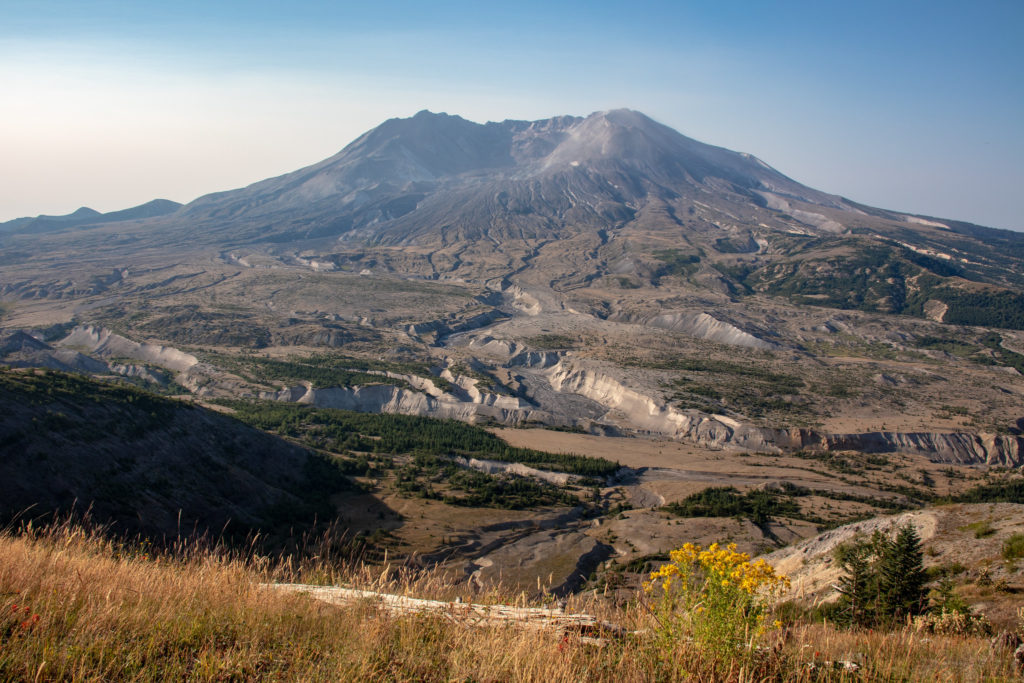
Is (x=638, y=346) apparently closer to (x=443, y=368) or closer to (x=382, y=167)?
(x=443, y=368)

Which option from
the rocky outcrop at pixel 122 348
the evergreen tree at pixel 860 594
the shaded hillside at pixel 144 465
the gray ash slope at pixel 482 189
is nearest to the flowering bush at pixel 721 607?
the evergreen tree at pixel 860 594

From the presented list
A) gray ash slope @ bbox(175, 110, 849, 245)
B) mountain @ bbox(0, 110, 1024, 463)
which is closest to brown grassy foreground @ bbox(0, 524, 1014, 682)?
mountain @ bbox(0, 110, 1024, 463)

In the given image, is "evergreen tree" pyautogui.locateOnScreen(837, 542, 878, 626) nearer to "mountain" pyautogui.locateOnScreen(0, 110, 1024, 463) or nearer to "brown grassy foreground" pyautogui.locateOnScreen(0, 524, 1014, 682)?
"brown grassy foreground" pyautogui.locateOnScreen(0, 524, 1014, 682)

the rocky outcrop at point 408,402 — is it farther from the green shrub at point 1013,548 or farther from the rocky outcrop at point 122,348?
the green shrub at point 1013,548

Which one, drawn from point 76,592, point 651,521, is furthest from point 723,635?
point 651,521

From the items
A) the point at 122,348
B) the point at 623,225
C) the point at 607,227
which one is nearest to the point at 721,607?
the point at 122,348
